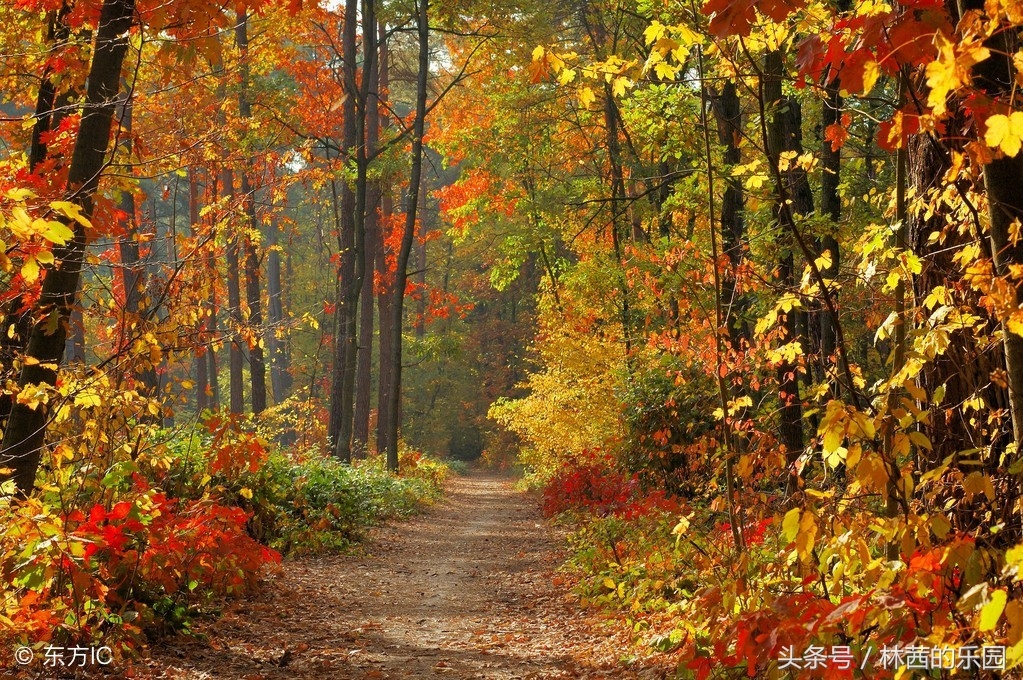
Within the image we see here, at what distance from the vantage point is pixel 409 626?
7027mm

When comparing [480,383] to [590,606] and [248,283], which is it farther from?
[590,606]

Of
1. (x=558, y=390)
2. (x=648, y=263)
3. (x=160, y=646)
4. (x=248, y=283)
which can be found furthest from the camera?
(x=248, y=283)

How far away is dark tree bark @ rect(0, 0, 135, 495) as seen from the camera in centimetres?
486

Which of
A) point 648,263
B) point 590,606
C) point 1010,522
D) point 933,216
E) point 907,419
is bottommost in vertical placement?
point 590,606

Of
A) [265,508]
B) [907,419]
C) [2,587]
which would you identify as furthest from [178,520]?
[907,419]

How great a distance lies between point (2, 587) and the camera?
4172 mm

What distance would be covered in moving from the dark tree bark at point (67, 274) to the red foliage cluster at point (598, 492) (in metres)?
6.75

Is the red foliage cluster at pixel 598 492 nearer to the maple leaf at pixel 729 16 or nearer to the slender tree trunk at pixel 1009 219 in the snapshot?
the slender tree trunk at pixel 1009 219

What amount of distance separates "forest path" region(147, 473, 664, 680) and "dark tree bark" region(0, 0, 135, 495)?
157cm

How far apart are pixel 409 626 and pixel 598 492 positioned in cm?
697

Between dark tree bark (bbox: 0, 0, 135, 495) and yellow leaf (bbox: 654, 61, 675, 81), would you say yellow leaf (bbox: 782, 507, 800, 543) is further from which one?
dark tree bark (bbox: 0, 0, 135, 495)

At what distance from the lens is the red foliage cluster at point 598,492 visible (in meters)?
10.9

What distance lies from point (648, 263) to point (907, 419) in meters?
7.62

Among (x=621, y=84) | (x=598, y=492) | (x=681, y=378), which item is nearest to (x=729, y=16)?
(x=621, y=84)
